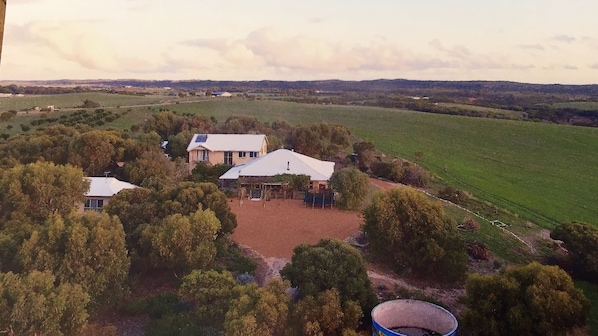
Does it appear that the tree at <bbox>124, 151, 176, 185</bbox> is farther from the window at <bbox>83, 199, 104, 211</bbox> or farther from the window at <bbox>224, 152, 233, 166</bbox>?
the window at <bbox>224, 152, 233, 166</bbox>

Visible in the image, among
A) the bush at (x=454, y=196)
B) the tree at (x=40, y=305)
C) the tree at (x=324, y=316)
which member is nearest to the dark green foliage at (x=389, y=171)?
the bush at (x=454, y=196)

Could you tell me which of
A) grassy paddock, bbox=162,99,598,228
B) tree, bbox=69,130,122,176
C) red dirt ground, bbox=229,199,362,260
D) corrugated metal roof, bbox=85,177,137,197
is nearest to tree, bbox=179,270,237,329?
red dirt ground, bbox=229,199,362,260

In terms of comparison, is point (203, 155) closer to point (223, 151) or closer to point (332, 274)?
point (223, 151)

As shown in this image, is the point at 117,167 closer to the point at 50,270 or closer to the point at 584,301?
the point at 50,270

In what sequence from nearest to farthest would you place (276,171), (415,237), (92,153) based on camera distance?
(415,237), (276,171), (92,153)

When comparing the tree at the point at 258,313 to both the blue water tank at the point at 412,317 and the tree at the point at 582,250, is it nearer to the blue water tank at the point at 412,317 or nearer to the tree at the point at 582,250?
the blue water tank at the point at 412,317

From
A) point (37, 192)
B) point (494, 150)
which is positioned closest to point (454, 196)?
point (37, 192)
